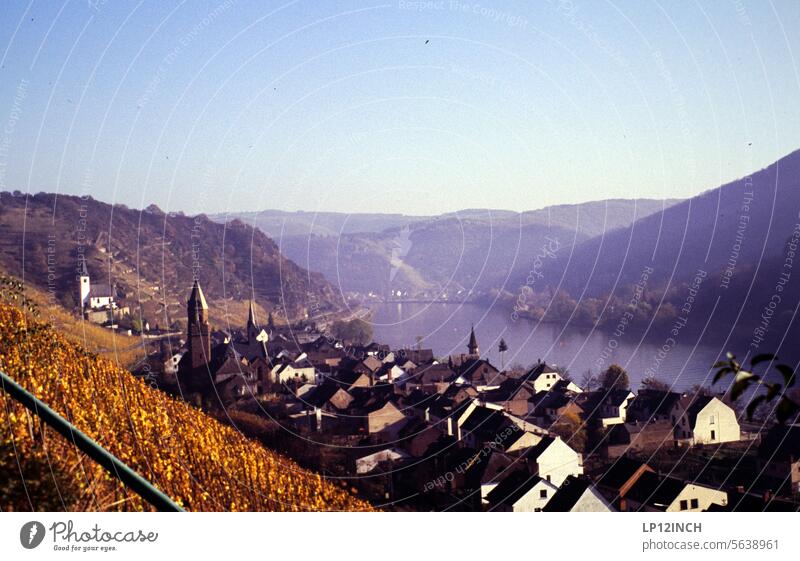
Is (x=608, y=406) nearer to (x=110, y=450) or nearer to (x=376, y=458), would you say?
(x=376, y=458)

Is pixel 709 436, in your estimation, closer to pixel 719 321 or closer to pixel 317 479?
pixel 317 479

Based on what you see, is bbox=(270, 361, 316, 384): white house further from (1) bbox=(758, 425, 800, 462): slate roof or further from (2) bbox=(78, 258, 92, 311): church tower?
(1) bbox=(758, 425, 800, 462): slate roof

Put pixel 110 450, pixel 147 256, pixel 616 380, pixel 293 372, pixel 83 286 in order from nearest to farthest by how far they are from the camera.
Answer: pixel 110 450, pixel 616 380, pixel 293 372, pixel 83 286, pixel 147 256

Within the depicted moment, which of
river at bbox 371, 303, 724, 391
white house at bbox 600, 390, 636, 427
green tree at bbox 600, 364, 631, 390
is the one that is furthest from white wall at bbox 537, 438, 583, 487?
river at bbox 371, 303, 724, 391

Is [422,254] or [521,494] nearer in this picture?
[521,494]

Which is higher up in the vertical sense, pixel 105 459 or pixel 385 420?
pixel 105 459

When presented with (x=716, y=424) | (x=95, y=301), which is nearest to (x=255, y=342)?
(x=95, y=301)
